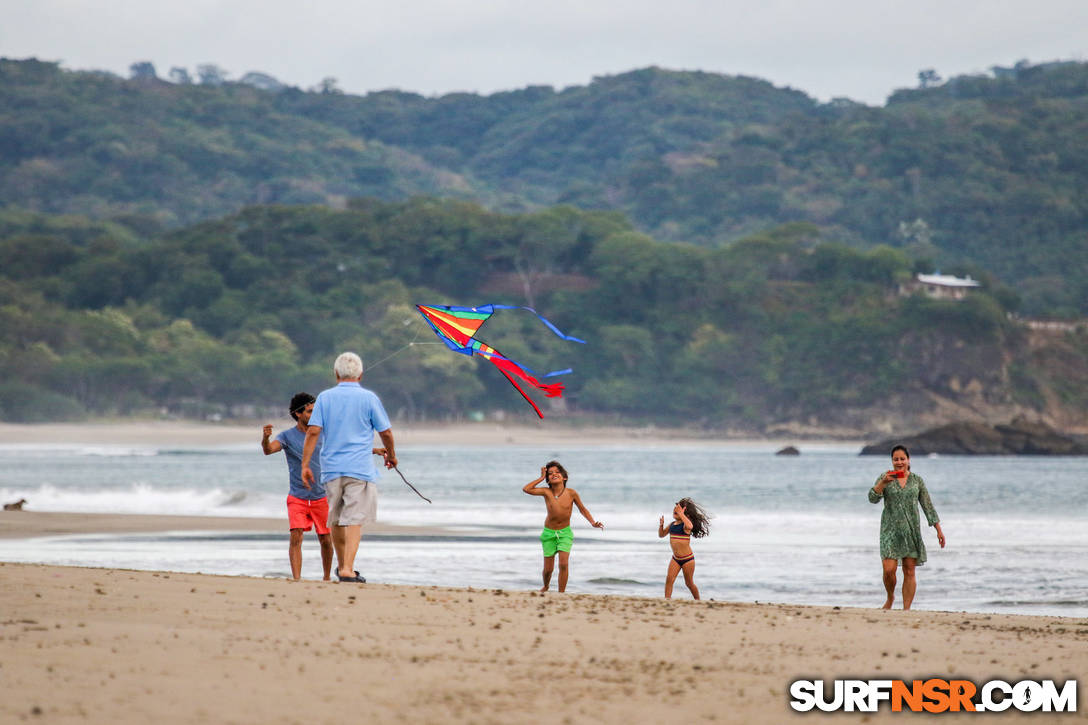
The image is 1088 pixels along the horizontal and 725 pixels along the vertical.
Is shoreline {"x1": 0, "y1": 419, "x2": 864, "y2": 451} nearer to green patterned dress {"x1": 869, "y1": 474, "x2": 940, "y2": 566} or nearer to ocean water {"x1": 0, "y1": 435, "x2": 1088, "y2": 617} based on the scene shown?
ocean water {"x1": 0, "y1": 435, "x2": 1088, "y2": 617}

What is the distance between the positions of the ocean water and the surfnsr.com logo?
5.40m

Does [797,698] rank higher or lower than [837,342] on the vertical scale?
lower

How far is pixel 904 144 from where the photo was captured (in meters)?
142

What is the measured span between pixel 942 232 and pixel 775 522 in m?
118

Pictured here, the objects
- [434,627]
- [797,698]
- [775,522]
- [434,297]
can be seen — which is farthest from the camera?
[434,297]

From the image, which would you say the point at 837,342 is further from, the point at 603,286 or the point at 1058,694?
the point at 1058,694

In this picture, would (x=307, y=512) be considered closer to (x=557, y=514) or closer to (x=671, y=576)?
(x=557, y=514)

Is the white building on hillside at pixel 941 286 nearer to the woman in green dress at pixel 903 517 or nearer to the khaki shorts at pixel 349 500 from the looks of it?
the woman in green dress at pixel 903 517

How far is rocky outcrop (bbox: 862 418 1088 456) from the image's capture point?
68.6 m

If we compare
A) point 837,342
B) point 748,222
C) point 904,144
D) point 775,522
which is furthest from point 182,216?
point 775,522

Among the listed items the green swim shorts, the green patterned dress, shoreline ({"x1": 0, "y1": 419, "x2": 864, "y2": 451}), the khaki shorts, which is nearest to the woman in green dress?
the green patterned dress

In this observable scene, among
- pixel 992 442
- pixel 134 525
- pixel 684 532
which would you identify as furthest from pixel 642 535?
pixel 992 442

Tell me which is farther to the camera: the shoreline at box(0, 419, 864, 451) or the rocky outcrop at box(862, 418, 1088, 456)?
the shoreline at box(0, 419, 864, 451)

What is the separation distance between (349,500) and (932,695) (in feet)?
12.9
